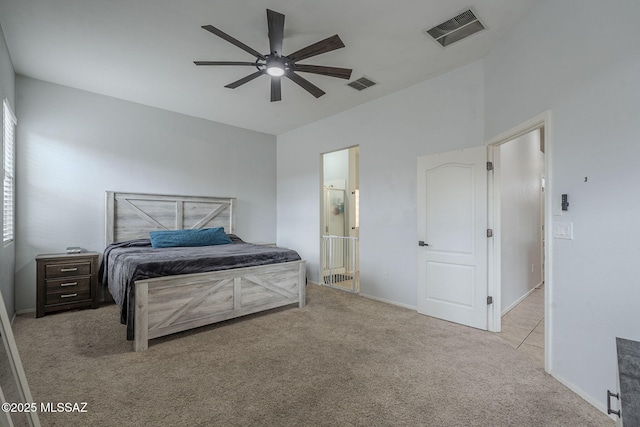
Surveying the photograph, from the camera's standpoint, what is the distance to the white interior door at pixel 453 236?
10.5ft

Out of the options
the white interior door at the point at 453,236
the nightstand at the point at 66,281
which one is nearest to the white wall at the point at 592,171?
the white interior door at the point at 453,236

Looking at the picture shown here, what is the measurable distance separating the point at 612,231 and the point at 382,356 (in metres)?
Result: 1.88

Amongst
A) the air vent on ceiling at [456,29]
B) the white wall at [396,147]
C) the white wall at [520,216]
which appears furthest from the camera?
the white wall at [520,216]

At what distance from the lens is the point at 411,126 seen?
3.89 m

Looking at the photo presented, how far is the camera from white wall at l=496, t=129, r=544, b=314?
3670 millimetres

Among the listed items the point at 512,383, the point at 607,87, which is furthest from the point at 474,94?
the point at 512,383

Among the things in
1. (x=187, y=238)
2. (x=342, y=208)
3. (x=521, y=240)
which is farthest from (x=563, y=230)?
(x=342, y=208)

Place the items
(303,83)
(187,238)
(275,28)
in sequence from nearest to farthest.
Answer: (275,28)
(303,83)
(187,238)

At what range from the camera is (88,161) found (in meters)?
4.11

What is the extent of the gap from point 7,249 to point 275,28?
3.71 m

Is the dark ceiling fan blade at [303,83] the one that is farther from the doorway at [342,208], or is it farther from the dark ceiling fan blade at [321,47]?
the doorway at [342,208]

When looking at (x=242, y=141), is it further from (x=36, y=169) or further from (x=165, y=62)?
(x=36, y=169)

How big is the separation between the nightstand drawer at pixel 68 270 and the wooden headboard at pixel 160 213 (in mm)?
543

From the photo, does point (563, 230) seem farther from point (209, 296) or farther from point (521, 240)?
point (209, 296)
